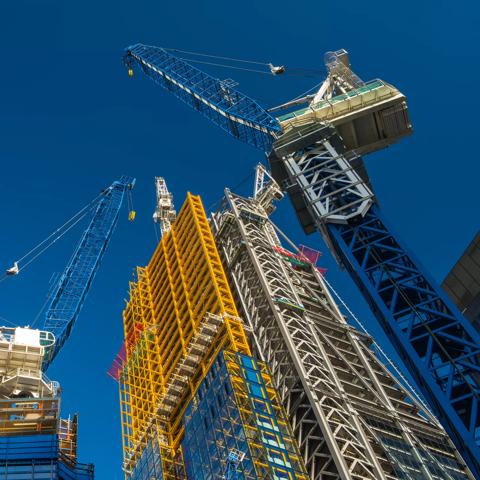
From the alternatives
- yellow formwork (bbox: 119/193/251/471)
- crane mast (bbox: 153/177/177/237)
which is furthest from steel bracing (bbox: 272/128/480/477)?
crane mast (bbox: 153/177/177/237)

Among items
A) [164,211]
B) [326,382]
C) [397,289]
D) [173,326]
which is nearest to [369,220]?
[397,289]

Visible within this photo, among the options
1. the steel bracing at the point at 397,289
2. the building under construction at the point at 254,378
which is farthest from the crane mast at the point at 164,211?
the steel bracing at the point at 397,289

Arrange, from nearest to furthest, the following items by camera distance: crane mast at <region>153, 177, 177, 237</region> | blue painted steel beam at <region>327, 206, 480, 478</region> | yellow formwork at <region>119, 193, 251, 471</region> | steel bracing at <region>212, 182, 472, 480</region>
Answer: blue painted steel beam at <region>327, 206, 480, 478</region> → steel bracing at <region>212, 182, 472, 480</region> → yellow formwork at <region>119, 193, 251, 471</region> → crane mast at <region>153, 177, 177, 237</region>

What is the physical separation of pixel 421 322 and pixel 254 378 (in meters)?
24.1

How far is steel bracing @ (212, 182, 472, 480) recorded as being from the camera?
2004 inches

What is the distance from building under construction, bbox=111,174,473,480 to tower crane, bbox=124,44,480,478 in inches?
506

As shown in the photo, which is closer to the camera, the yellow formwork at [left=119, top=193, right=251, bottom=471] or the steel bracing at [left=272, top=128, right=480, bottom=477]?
the steel bracing at [left=272, top=128, right=480, bottom=477]

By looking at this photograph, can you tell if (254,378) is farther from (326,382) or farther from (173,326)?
(173,326)

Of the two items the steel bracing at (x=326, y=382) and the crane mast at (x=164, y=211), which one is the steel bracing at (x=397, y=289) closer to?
the steel bracing at (x=326, y=382)

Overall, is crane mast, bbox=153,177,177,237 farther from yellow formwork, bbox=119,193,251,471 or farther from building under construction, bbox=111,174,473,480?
building under construction, bbox=111,174,473,480

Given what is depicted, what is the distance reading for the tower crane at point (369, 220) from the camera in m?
31.8

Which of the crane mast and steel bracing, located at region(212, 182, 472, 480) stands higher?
the crane mast

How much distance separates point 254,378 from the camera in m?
57.0

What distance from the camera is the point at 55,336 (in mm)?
91312
